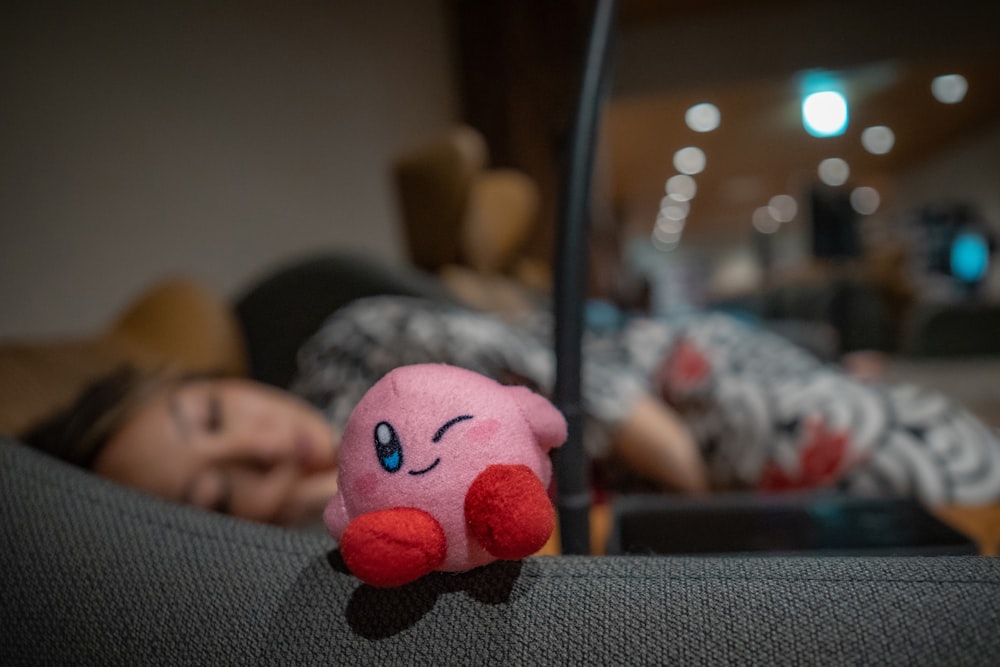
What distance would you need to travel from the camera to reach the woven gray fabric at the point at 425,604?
0.24m

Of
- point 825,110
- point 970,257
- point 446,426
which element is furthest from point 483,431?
point 970,257

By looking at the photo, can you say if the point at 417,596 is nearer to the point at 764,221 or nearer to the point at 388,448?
the point at 388,448

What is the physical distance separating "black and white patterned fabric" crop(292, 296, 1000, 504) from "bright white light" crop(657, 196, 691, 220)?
7740 mm

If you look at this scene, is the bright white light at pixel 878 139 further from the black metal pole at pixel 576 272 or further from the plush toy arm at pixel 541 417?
the plush toy arm at pixel 541 417

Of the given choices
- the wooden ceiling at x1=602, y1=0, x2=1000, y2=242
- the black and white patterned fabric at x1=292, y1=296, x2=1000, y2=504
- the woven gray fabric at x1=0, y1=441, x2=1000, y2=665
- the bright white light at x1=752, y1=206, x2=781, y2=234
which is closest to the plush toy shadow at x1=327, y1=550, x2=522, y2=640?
the woven gray fabric at x1=0, y1=441, x2=1000, y2=665

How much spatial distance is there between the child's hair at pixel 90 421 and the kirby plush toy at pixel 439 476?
0.40 m

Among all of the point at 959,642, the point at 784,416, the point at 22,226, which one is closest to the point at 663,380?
the point at 784,416

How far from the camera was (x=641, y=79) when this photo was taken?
4035 mm

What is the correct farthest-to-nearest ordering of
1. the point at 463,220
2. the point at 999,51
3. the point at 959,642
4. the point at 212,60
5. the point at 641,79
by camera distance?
the point at 641,79 → the point at 999,51 → the point at 463,220 → the point at 212,60 → the point at 959,642

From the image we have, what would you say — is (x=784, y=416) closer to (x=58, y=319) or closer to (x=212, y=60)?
(x=58, y=319)

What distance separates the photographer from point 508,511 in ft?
0.75

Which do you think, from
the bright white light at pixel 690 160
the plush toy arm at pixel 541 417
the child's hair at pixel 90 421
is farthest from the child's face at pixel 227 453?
the bright white light at pixel 690 160

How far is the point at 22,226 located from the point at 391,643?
0.90 m

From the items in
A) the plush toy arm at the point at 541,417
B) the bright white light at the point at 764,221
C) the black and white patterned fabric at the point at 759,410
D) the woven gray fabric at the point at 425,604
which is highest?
the plush toy arm at the point at 541,417
